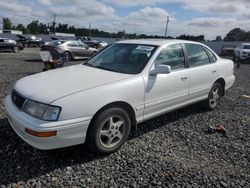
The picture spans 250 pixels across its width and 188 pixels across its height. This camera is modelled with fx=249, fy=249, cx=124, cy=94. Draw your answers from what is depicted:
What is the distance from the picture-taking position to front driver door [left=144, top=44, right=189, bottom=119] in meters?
3.83

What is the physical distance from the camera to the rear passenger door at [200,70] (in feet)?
15.5

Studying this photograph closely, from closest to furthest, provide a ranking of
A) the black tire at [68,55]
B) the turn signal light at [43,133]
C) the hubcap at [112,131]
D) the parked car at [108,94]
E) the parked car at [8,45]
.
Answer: the turn signal light at [43,133] → the parked car at [108,94] → the hubcap at [112,131] → the black tire at [68,55] → the parked car at [8,45]

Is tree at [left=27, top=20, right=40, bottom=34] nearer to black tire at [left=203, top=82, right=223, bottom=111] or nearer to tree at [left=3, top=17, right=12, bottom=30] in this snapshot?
tree at [left=3, top=17, right=12, bottom=30]

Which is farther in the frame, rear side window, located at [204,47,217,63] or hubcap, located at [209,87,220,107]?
hubcap, located at [209,87,220,107]

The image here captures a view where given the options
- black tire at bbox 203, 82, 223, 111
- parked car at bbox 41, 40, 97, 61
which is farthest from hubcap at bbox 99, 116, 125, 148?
parked car at bbox 41, 40, 97, 61

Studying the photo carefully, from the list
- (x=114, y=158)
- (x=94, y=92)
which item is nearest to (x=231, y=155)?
(x=114, y=158)

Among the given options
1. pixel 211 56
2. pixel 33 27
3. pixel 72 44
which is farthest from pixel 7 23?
pixel 211 56

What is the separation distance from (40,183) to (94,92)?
48.1 inches

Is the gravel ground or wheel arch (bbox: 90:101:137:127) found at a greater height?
wheel arch (bbox: 90:101:137:127)

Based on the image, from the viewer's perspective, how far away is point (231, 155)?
12.1ft

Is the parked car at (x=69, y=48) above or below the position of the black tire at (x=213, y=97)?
above

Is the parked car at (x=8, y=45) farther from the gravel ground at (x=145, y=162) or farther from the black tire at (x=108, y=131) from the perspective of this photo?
the black tire at (x=108, y=131)

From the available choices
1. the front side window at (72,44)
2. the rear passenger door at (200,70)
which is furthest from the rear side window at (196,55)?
the front side window at (72,44)

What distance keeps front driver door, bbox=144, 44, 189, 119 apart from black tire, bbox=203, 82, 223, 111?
1103mm
